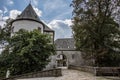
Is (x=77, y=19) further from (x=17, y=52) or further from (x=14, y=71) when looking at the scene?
(x=14, y=71)

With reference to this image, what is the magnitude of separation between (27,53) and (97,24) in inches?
429

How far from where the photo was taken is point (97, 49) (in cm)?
2309

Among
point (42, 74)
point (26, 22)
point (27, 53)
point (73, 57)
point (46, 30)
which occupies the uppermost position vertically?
point (26, 22)

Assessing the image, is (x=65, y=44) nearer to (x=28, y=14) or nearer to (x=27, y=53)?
(x=28, y=14)

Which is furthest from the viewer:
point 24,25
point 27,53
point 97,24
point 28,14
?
point 28,14

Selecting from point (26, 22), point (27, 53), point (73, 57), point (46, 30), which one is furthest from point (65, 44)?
point (27, 53)

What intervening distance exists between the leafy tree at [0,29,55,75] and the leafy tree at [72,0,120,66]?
20.5 ft

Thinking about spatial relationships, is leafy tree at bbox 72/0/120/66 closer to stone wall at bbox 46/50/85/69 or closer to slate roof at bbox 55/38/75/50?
stone wall at bbox 46/50/85/69

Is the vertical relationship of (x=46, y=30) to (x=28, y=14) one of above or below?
below

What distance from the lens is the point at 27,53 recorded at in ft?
57.5

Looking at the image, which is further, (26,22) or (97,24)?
(26,22)

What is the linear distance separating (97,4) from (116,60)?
32.5 feet

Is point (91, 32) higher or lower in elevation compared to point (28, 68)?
higher

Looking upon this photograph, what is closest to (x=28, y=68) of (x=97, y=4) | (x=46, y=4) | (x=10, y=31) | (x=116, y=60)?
(x=46, y=4)
